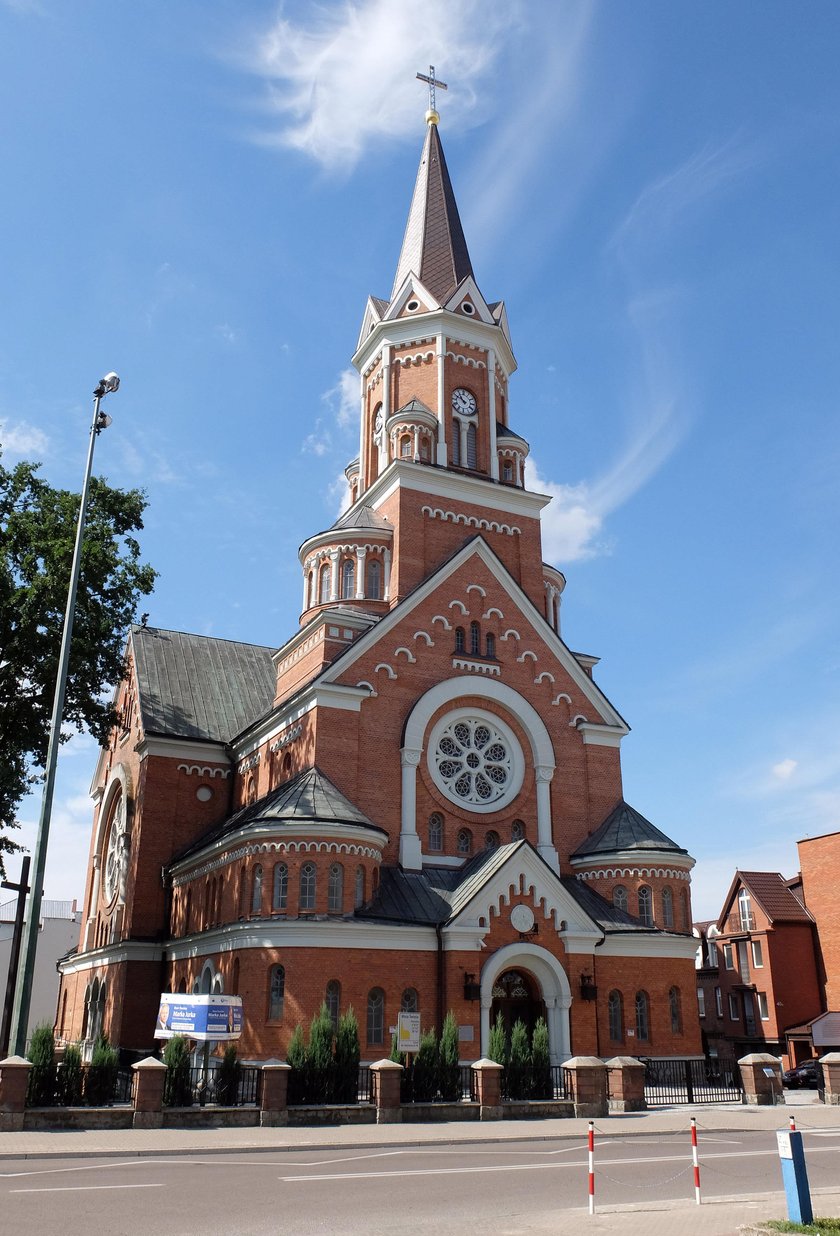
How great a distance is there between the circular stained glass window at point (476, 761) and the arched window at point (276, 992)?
8.86m

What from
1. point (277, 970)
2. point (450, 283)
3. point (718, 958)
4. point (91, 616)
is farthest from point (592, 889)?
point (450, 283)

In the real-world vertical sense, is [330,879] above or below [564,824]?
below

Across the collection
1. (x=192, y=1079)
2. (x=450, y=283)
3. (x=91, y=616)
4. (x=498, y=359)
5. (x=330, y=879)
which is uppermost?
(x=450, y=283)

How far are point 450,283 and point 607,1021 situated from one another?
31.4 metres

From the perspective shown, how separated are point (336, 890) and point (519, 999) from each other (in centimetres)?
709

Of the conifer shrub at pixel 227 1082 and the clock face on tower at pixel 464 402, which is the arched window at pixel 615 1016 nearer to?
the conifer shrub at pixel 227 1082

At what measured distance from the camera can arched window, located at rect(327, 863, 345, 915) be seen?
98.7 ft

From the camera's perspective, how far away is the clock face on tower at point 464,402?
145 ft

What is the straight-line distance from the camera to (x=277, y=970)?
29141 mm

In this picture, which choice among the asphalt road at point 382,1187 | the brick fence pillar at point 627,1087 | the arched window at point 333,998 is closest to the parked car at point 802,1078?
the brick fence pillar at point 627,1087

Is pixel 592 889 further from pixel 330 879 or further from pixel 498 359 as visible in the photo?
pixel 498 359

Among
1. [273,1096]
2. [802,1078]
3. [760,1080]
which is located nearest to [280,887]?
[273,1096]

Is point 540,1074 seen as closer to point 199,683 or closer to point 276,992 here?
point 276,992

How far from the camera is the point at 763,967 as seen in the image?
4994cm
